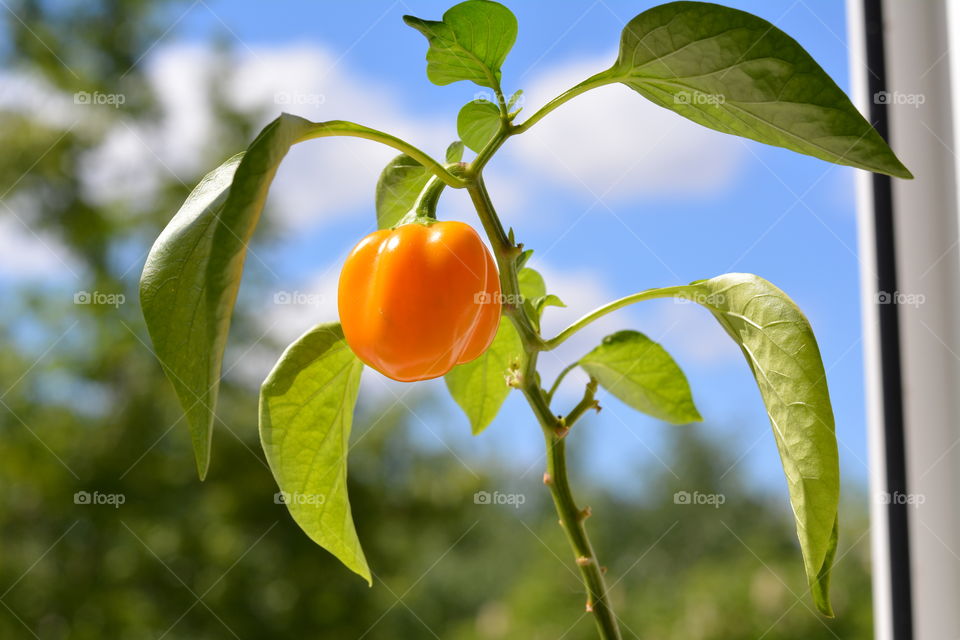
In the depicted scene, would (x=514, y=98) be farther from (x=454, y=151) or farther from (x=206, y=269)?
(x=206, y=269)

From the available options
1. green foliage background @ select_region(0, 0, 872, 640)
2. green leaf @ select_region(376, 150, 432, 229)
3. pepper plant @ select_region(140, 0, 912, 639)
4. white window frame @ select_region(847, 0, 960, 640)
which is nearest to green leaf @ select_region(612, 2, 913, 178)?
pepper plant @ select_region(140, 0, 912, 639)

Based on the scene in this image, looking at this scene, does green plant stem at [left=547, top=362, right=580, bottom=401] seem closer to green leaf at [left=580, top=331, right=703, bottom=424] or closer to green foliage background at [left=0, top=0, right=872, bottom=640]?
green leaf at [left=580, top=331, right=703, bottom=424]

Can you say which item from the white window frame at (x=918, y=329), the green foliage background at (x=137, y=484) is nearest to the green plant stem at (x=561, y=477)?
the white window frame at (x=918, y=329)

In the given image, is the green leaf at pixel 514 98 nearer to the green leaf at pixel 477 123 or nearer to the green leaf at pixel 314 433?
the green leaf at pixel 477 123

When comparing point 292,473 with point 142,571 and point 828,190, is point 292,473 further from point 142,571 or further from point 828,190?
point 142,571

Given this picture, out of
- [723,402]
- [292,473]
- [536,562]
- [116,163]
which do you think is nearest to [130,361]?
[116,163]
